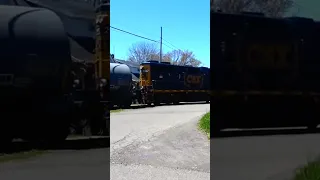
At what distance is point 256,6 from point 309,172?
145 centimetres

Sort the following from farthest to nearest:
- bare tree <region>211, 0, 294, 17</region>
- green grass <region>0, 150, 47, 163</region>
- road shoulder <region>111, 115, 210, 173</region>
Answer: road shoulder <region>111, 115, 210, 173</region>, bare tree <region>211, 0, 294, 17</region>, green grass <region>0, 150, 47, 163</region>

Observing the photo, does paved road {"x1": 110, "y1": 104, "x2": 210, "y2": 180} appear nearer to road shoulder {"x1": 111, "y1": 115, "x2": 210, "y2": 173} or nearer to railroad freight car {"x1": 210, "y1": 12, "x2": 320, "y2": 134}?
road shoulder {"x1": 111, "y1": 115, "x2": 210, "y2": 173}

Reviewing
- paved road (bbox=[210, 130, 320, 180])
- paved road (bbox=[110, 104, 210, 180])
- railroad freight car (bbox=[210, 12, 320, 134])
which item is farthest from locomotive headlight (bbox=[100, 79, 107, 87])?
paved road (bbox=[110, 104, 210, 180])

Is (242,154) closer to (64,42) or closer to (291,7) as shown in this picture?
(291,7)

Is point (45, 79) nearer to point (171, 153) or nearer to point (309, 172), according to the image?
point (309, 172)

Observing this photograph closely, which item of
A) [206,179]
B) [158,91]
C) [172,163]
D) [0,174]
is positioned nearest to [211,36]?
[0,174]

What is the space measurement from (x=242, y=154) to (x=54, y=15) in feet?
6.19

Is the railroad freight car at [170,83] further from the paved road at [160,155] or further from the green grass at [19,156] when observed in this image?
the green grass at [19,156]

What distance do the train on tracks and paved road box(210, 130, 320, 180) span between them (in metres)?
1.12

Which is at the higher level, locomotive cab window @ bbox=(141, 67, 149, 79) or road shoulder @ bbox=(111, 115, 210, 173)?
locomotive cab window @ bbox=(141, 67, 149, 79)

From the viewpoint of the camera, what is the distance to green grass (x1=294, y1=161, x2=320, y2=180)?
316 centimetres

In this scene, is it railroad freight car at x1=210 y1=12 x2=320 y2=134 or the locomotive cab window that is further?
the locomotive cab window

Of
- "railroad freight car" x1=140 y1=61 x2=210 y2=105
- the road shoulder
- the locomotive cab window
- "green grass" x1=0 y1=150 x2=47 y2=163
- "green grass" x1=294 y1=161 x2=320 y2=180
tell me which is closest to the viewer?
"green grass" x1=0 y1=150 x2=47 y2=163

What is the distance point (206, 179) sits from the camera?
4688 mm
